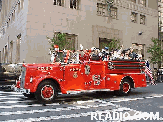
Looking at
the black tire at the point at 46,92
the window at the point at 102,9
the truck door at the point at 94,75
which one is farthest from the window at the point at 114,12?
the black tire at the point at 46,92

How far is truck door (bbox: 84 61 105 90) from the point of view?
8789 mm

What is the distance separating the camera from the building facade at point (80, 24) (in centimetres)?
2080

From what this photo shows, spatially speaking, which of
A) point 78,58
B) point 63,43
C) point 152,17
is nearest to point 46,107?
point 78,58

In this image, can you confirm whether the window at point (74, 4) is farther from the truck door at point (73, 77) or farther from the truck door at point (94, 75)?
the truck door at point (73, 77)

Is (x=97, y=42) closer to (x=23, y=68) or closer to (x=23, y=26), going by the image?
(x=23, y=26)

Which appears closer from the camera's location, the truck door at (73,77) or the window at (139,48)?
the truck door at (73,77)

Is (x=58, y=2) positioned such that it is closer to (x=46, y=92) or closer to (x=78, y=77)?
(x=78, y=77)

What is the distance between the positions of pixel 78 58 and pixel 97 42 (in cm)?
1634

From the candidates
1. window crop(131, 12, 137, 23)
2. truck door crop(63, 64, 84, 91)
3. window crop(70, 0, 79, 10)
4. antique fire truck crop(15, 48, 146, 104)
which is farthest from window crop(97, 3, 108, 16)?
truck door crop(63, 64, 84, 91)

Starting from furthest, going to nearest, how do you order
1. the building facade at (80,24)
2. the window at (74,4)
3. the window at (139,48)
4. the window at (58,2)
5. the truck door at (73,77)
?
the window at (139,48), the window at (74,4), the window at (58,2), the building facade at (80,24), the truck door at (73,77)

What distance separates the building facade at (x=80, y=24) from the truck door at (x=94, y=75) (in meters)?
12.6

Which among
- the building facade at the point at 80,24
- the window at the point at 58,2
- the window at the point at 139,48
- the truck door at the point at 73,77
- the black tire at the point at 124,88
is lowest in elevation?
the black tire at the point at 124,88

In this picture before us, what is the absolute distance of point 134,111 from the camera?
21.5 feet

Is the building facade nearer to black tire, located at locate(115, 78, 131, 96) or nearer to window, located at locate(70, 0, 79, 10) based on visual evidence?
window, located at locate(70, 0, 79, 10)
